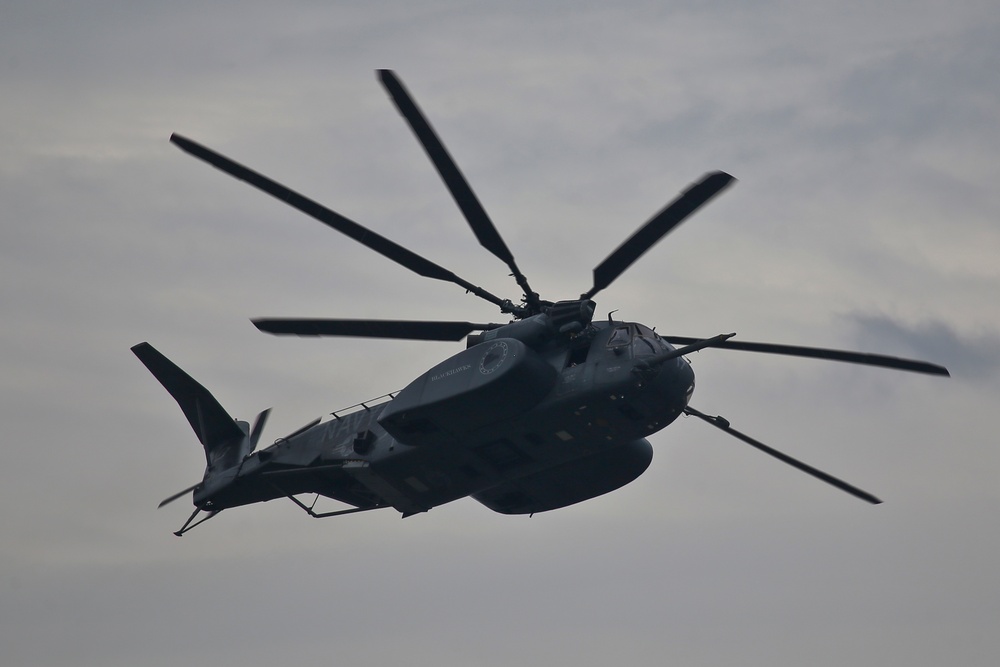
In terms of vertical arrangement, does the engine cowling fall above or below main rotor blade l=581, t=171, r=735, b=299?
below

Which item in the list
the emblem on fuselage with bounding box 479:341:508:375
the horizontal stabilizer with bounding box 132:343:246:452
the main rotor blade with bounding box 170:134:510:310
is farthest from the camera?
the horizontal stabilizer with bounding box 132:343:246:452

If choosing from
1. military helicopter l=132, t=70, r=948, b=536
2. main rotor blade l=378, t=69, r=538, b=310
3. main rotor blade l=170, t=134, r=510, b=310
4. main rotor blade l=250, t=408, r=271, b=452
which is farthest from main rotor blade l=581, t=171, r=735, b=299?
main rotor blade l=250, t=408, r=271, b=452

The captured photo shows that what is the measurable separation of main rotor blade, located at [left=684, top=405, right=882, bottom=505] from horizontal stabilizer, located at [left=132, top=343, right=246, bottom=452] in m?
16.3

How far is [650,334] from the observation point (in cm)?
3434

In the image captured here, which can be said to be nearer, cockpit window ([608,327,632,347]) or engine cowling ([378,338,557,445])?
engine cowling ([378,338,557,445])

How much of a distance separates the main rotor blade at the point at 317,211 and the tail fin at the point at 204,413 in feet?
40.1

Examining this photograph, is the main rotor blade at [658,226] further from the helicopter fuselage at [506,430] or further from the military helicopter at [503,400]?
the helicopter fuselage at [506,430]

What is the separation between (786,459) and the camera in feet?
116

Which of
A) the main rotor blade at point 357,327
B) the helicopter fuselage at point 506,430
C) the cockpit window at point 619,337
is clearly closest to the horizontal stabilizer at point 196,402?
the helicopter fuselage at point 506,430

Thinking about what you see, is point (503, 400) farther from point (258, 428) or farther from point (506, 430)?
point (258, 428)

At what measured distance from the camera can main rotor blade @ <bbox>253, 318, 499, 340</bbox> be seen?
34.2 m

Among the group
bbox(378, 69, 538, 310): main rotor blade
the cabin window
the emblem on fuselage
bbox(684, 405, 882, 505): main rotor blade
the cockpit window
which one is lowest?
bbox(684, 405, 882, 505): main rotor blade

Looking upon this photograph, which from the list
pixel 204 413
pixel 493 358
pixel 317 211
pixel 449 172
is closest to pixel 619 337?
pixel 493 358

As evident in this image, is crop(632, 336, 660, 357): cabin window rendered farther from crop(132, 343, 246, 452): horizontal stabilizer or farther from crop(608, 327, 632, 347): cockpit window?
crop(132, 343, 246, 452): horizontal stabilizer
